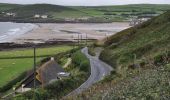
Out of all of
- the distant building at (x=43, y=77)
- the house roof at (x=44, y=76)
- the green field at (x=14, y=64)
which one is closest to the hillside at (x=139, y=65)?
the distant building at (x=43, y=77)

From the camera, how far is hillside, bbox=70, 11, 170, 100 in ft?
55.2

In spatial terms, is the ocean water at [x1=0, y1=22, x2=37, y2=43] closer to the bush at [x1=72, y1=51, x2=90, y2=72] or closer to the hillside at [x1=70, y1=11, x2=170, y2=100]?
the hillside at [x1=70, y1=11, x2=170, y2=100]

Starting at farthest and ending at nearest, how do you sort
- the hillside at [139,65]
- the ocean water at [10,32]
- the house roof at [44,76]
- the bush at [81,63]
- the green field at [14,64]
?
1. the ocean water at [10,32]
2. the green field at [14,64]
3. the bush at [81,63]
4. the house roof at [44,76]
5. the hillside at [139,65]

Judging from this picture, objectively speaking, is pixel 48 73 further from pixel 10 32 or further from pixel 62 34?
pixel 10 32

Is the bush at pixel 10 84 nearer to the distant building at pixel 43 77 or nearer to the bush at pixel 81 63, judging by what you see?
the distant building at pixel 43 77

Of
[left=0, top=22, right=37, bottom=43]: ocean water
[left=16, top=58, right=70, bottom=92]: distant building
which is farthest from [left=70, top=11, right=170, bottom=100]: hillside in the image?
[left=0, top=22, right=37, bottom=43]: ocean water

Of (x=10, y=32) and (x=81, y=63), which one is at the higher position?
(x=81, y=63)

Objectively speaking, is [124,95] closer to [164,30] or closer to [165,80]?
[165,80]

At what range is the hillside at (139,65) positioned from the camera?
55.2ft

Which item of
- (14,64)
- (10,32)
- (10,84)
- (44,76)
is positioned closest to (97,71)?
(44,76)

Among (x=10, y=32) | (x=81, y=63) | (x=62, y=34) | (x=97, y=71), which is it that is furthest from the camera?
(x=10, y=32)

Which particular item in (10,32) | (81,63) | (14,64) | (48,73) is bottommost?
(10,32)

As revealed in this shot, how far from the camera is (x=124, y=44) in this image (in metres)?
55.4

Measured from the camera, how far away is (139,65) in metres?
30.0
